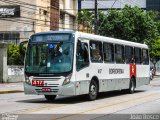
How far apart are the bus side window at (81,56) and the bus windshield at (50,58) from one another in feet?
1.41

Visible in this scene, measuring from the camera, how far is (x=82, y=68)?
64.5ft

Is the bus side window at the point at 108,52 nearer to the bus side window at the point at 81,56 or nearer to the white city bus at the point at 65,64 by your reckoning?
the white city bus at the point at 65,64

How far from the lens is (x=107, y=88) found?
22.7 metres

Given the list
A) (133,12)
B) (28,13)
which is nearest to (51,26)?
(28,13)

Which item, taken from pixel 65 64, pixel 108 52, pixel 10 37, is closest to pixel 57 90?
pixel 65 64

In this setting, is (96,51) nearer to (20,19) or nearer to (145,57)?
(145,57)

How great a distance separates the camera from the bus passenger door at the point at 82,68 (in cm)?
1925

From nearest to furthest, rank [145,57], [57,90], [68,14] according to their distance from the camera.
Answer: [57,90], [145,57], [68,14]

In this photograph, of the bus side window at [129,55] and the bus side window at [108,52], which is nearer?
the bus side window at [108,52]

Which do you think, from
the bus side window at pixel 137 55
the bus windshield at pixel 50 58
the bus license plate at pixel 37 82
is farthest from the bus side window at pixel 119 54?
the bus license plate at pixel 37 82

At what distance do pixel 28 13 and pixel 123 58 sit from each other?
35.8m

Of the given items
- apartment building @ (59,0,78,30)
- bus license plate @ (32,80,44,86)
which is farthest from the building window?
bus license plate @ (32,80,44,86)

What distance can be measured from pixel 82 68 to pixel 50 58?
56.0 inches

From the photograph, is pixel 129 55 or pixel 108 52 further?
pixel 129 55
